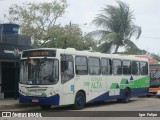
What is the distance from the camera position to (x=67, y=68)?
1912cm

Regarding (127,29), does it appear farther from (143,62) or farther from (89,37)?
(143,62)

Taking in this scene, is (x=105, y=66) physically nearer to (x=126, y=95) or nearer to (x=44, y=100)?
(x=126, y=95)

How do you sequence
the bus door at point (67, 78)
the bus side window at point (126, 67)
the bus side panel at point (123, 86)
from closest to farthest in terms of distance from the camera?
1. the bus door at point (67, 78)
2. the bus side panel at point (123, 86)
3. the bus side window at point (126, 67)

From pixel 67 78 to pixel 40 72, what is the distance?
1289mm

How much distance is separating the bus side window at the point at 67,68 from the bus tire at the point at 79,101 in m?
1.14

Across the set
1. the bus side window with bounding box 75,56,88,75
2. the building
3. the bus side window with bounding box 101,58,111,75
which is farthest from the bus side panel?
the building

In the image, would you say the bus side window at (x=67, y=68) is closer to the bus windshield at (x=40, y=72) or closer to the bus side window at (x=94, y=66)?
the bus windshield at (x=40, y=72)

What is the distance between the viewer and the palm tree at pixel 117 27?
39.6 metres

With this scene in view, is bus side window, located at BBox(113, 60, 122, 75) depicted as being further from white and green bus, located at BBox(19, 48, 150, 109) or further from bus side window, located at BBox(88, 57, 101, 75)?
bus side window, located at BBox(88, 57, 101, 75)

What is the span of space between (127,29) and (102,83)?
1844 centimetres

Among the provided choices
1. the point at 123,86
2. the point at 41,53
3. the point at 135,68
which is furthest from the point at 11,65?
the point at 135,68

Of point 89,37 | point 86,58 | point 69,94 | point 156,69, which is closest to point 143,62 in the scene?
point 156,69

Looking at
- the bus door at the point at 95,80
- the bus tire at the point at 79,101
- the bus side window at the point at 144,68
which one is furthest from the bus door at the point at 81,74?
the bus side window at the point at 144,68

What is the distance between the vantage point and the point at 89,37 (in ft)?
128
